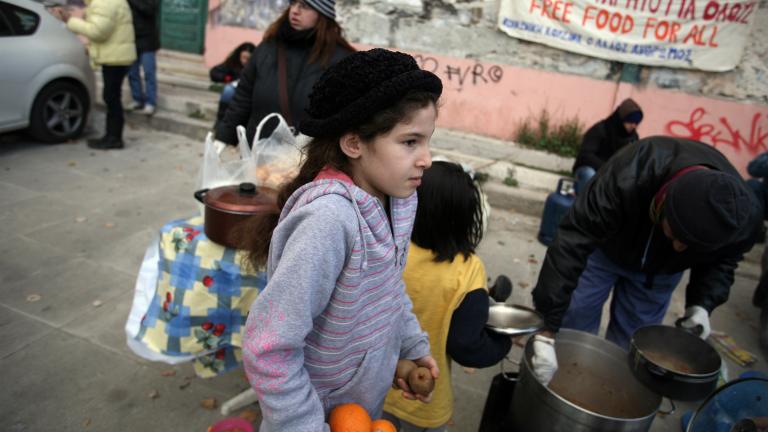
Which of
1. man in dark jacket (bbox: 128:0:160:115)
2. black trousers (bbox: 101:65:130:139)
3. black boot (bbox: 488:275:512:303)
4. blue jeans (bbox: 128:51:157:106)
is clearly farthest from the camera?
blue jeans (bbox: 128:51:157:106)

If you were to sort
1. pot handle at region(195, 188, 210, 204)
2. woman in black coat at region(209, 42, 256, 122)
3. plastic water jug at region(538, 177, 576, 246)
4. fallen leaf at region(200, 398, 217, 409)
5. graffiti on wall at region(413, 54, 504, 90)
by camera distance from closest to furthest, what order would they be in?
1. pot handle at region(195, 188, 210, 204)
2. fallen leaf at region(200, 398, 217, 409)
3. plastic water jug at region(538, 177, 576, 246)
4. woman in black coat at region(209, 42, 256, 122)
5. graffiti on wall at region(413, 54, 504, 90)

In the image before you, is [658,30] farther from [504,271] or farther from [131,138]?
[131,138]

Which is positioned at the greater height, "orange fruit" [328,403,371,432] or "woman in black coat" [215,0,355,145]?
"woman in black coat" [215,0,355,145]

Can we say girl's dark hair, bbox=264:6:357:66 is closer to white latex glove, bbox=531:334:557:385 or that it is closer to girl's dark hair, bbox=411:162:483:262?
girl's dark hair, bbox=411:162:483:262

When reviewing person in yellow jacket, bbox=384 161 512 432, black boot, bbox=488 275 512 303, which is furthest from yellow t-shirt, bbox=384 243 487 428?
black boot, bbox=488 275 512 303

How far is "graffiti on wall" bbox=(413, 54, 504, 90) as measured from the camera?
748cm

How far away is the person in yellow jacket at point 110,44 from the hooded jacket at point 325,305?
579 cm

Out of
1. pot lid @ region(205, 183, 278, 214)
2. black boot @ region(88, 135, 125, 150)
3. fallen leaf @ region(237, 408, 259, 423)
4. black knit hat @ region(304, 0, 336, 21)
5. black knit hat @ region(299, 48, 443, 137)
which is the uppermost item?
black knit hat @ region(304, 0, 336, 21)

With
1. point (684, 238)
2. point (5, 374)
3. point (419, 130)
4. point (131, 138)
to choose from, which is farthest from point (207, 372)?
point (131, 138)

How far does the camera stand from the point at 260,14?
28.3ft

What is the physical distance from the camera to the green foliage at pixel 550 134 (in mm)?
7117

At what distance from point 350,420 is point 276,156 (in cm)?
147

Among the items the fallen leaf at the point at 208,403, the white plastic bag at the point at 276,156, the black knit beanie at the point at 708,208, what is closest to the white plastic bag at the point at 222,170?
the white plastic bag at the point at 276,156

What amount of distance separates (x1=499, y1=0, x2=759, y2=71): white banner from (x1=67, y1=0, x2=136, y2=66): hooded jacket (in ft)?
16.2
